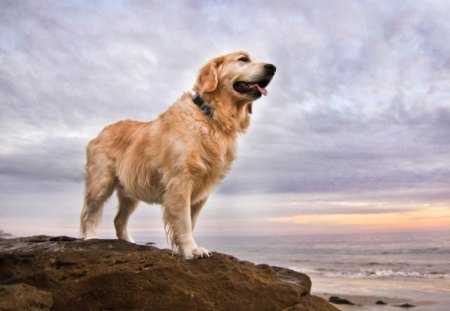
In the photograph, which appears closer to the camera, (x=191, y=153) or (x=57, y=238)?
(x=191, y=153)

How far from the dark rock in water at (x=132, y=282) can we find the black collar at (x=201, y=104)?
1566 mm

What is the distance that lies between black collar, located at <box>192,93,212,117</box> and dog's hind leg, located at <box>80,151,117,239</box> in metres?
1.50

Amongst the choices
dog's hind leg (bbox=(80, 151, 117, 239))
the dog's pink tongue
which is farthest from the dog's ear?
dog's hind leg (bbox=(80, 151, 117, 239))

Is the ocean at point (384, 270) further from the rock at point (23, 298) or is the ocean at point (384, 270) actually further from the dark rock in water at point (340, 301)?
the rock at point (23, 298)

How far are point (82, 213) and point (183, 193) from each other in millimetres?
1864

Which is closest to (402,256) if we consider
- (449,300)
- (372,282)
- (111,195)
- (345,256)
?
(345,256)

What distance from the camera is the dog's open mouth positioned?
16.5 feet

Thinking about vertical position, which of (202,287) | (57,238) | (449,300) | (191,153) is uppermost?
(191,153)

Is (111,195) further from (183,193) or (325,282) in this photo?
(325,282)

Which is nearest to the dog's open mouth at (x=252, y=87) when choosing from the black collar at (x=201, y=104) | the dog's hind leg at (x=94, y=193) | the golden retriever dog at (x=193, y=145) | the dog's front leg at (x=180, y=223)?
the golden retriever dog at (x=193, y=145)

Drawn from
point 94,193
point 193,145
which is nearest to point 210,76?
point 193,145

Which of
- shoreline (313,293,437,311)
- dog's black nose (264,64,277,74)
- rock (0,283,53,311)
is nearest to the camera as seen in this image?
rock (0,283,53,311)

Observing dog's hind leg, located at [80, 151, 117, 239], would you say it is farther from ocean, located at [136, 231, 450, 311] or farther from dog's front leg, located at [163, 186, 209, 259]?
ocean, located at [136, 231, 450, 311]

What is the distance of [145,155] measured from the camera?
17.2 ft
